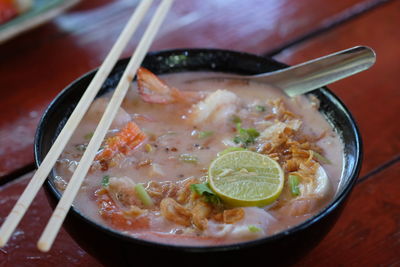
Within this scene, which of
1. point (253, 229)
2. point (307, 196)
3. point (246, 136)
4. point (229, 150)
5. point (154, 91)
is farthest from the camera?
point (154, 91)

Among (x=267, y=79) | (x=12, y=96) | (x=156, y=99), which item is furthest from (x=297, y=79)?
(x=12, y=96)

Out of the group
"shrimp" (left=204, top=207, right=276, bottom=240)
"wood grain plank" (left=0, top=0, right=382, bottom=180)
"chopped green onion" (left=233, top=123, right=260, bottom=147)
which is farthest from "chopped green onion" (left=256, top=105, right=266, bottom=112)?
"wood grain plank" (left=0, top=0, right=382, bottom=180)

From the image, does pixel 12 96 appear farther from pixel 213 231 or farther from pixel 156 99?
pixel 213 231

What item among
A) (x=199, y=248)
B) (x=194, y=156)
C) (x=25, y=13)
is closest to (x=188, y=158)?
(x=194, y=156)

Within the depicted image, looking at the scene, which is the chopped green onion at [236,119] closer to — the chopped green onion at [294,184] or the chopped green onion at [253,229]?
the chopped green onion at [294,184]

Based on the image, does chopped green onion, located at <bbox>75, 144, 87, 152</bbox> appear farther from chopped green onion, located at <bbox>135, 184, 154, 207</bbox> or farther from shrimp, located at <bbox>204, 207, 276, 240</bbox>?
shrimp, located at <bbox>204, 207, 276, 240</bbox>

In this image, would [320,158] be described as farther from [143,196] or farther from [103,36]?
[103,36]

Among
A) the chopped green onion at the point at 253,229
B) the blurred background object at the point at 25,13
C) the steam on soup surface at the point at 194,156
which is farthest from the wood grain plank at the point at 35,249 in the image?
the blurred background object at the point at 25,13

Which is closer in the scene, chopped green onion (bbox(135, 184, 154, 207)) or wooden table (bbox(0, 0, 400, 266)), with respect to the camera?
chopped green onion (bbox(135, 184, 154, 207))
